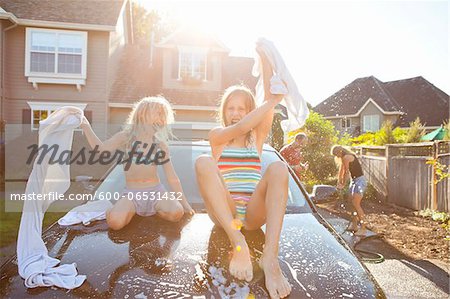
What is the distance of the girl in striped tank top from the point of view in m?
1.63

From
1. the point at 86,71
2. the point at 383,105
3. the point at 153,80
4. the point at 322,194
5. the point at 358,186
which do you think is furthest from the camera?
the point at 383,105

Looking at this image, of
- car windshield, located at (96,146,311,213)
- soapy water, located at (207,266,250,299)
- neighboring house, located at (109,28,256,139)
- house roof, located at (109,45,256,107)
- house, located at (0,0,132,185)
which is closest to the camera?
soapy water, located at (207,266,250,299)

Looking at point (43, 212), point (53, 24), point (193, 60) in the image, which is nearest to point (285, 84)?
point (43, 212)

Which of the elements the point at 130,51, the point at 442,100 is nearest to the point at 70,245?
the point at 130,51

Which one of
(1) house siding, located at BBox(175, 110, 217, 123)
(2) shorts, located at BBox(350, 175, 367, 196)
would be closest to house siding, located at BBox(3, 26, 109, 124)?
(1) house siding, located at BBox(175, 110, 217, 123)

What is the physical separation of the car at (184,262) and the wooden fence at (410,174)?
5.26m

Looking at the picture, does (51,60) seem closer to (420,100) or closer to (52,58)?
(52,58)

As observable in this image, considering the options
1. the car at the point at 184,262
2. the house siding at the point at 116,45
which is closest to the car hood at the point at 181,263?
the car at the point at 184,262

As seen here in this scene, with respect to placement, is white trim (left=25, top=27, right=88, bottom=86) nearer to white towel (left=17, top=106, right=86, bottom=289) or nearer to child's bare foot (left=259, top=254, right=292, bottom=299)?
white towel (left=17, top=106, right=86, bottom=289)

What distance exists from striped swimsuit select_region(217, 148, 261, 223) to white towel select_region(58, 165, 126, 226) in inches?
27.1

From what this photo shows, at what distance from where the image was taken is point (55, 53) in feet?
38.8

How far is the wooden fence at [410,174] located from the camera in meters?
6.95

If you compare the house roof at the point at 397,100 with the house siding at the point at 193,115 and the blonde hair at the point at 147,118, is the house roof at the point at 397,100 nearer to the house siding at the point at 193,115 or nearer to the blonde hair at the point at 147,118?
the house siding at the point at 193,115

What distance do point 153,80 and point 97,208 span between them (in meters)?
11.7
